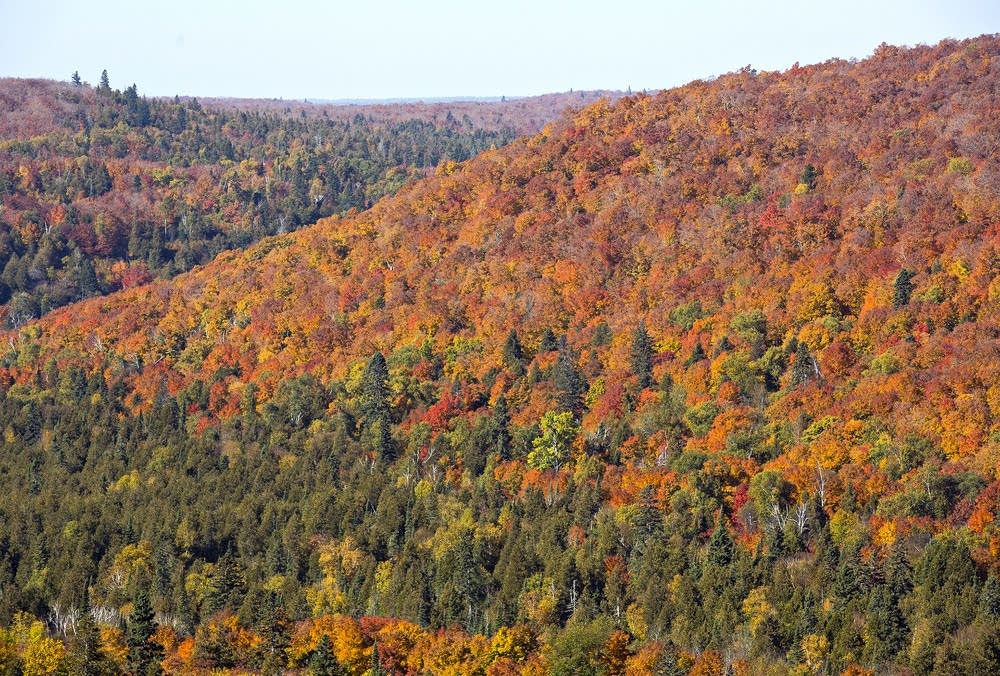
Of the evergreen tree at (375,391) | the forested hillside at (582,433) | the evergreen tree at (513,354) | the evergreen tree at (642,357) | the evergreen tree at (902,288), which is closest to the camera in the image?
the forested hillside at (582,433)

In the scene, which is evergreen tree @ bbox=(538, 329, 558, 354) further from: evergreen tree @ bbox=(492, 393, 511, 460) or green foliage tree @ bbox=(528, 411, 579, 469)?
green foliage tree @ bbox=(528, 411, 579, 469)

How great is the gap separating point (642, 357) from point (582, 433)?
1086 cm

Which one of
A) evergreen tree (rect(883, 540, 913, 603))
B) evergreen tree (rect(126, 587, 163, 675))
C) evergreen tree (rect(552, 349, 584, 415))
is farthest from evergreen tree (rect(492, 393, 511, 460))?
evergreen tree (rect(883, 540, 913, 603))

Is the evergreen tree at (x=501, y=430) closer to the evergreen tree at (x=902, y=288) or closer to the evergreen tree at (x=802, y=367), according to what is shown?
the evergreen tree at (x=802, y=367)

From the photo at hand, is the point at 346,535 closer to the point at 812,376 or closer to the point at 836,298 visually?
the point at 812,376

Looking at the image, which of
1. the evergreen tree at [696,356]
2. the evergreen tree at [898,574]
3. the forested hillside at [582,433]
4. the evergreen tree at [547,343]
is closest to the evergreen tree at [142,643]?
the forested hillside at [582,433]

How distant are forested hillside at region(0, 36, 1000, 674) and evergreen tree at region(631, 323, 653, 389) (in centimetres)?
106

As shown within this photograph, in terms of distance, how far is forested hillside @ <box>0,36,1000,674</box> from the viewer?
108562 mm

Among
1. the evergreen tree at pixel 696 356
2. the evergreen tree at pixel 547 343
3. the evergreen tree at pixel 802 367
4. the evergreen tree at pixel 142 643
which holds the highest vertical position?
the evergreen tree at pixel 802 367

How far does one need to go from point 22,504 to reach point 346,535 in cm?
4008

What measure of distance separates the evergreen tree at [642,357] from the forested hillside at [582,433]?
41.5 inches

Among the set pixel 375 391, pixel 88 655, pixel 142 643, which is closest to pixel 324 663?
pixel 142 643

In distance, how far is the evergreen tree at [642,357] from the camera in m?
147

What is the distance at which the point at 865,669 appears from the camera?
3927 inches
